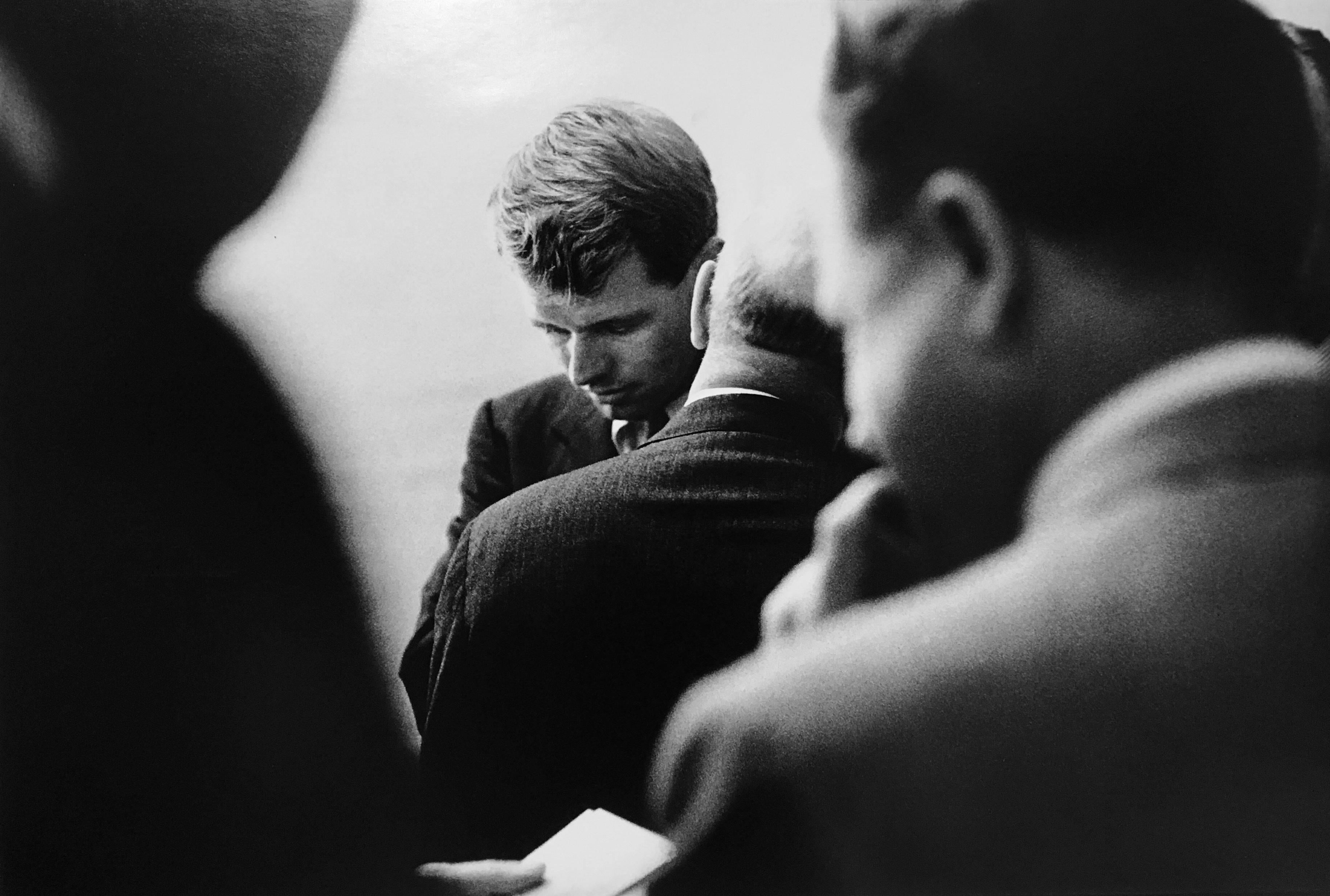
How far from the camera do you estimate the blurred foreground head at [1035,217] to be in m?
1.72

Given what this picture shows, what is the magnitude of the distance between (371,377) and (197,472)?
0.37 metres

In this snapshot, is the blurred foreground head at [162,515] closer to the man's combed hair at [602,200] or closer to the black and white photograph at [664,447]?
the black and white photograph at [664,447]

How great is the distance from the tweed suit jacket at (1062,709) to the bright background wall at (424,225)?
651 millimetres

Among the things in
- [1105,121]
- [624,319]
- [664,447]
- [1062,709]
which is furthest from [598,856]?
[1105,121]

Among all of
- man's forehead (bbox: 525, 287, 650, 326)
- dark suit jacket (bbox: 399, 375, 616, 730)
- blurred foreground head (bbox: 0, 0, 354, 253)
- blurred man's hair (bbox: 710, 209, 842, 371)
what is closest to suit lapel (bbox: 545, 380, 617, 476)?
dark suit jacket (bbox: 399, 375, 616, 730)

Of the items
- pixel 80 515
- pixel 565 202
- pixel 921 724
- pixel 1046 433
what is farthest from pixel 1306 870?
pixel 80 515

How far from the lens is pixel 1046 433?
68.1 inches

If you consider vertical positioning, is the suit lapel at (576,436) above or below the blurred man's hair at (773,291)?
below

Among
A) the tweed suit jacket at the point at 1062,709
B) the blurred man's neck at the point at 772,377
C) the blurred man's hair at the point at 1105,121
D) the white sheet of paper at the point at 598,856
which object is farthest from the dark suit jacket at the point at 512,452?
the blurred man's hair at the point at 1105,121

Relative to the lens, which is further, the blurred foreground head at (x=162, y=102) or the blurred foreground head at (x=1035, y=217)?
the blurred foreground head at (x=162, y=102)

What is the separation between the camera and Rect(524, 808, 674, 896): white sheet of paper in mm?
1690

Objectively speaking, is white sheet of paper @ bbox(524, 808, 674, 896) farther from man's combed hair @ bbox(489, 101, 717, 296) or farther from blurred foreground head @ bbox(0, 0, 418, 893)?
man's combed hair @ bbox(489, 101, 717, 296)

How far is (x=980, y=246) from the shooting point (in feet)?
5.68

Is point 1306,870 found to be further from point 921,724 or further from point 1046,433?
point 1046,433
